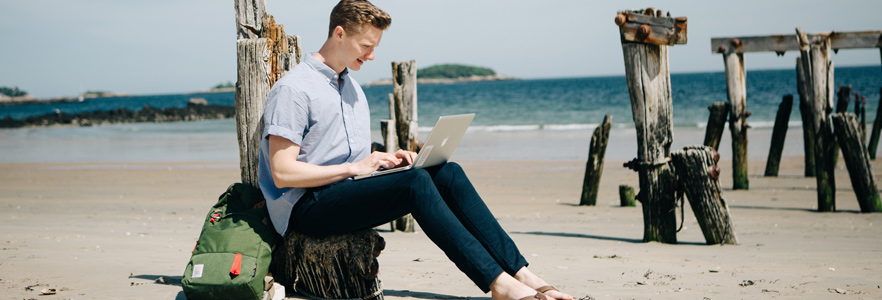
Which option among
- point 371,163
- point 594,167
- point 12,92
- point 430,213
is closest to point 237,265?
point 371,163

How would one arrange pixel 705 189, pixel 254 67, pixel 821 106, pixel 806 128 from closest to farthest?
1. pixel 254 67
2. pixel 705 189
3. pixel 821 106
4. pixel 806 128

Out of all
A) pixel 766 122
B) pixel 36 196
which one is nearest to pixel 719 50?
pixel 36 196

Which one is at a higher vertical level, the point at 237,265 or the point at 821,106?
the point at 821,106

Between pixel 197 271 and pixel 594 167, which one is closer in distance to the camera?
pixel 197 271

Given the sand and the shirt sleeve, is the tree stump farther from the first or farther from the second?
the shirt sleeve

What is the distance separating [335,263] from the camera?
3.28 metres

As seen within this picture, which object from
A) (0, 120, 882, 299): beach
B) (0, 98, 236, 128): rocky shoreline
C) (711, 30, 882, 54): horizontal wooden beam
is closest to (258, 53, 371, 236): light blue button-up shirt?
(0, 120, 882, 299): beach

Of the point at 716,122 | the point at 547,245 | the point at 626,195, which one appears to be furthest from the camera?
the point at 716,122

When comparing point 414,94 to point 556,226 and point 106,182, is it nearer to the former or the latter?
point 556,226

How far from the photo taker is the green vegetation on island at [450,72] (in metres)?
138

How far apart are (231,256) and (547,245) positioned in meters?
3.31

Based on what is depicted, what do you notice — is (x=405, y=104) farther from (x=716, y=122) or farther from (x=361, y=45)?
(x=716, y=122)

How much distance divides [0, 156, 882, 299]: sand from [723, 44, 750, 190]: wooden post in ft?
1.21

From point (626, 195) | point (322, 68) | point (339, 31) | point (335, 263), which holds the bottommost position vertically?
point (626, 195)
